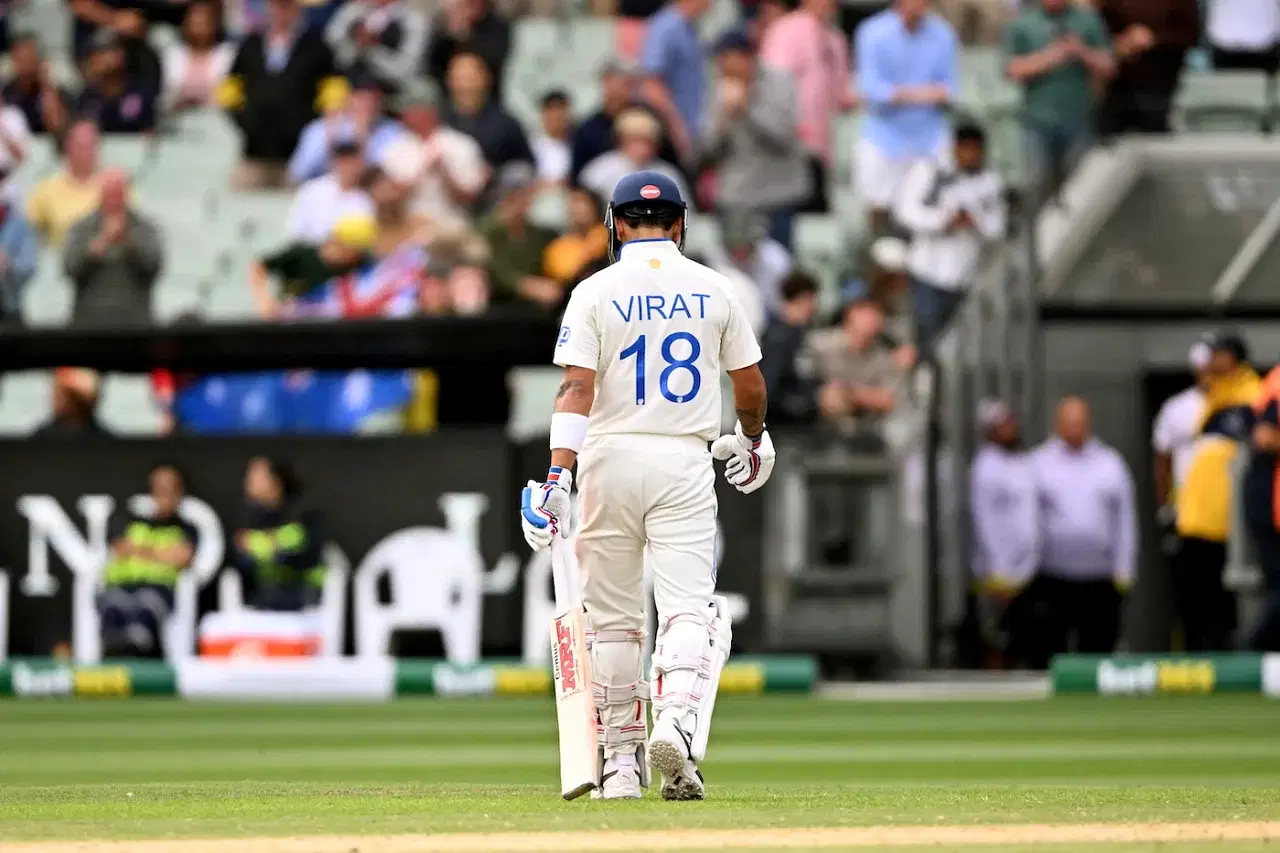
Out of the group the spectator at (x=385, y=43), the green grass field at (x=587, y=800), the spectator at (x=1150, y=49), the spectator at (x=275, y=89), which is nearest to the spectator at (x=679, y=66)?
the spectator at (x=385, y=43)

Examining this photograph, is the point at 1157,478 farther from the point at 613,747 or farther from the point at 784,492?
the point at 613,747

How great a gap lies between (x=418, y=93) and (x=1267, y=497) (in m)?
8.15

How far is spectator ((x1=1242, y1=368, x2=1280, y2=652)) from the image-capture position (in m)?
14.0

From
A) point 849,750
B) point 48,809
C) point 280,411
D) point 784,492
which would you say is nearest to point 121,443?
point 280,411

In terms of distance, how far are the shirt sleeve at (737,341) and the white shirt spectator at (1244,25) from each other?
37.8 feet

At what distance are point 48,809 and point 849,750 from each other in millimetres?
3917

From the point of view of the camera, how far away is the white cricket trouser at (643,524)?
7.28 meters

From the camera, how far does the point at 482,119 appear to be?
59.2ft

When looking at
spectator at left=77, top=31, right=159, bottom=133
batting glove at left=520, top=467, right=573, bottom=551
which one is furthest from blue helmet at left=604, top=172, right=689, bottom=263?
spectator at left=77, top=31, right=159, bottom=133

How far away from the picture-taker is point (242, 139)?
20203 mm

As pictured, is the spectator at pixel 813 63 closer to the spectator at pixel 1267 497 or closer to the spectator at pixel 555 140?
the spectator at pixel 555 140

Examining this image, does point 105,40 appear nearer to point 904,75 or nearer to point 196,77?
point 196,77

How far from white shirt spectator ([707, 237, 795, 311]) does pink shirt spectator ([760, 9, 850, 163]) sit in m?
1.87

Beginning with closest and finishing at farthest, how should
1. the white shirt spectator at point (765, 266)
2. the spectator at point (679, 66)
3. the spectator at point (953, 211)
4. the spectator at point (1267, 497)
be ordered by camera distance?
the spectator at point (1267, 497) < the white shirt spectator at point (765, 266) < the spectator at point (953, 211) < the spectator at point (679, 66)
